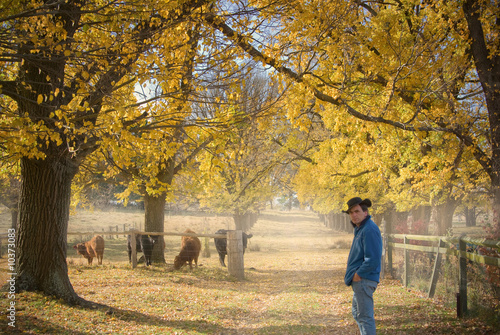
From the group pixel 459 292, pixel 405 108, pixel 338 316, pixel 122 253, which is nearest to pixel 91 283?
pixel 338 316

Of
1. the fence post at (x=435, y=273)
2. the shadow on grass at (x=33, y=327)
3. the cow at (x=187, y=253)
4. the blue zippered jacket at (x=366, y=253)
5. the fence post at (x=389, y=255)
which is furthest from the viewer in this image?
the cow at (x=187, y=253)

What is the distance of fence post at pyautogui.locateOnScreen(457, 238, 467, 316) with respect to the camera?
628 cm

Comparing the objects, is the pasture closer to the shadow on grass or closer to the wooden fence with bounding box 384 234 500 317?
the shadow on grass

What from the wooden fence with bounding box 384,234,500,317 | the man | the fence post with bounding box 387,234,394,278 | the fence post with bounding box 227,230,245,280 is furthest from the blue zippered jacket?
the fence post with bounding box 387,234,394,278

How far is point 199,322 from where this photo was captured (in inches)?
264

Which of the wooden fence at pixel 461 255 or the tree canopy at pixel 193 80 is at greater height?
the tree canopy at pixel 193 80

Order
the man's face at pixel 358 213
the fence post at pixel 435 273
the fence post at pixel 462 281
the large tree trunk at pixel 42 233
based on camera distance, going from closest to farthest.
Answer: the man's face at pixel 358 213, the fence post at pixel 462 281, the large tree trunk at pixel 42 233, the fence post at pixel 435 273

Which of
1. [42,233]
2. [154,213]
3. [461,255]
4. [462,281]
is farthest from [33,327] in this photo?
[154,213]

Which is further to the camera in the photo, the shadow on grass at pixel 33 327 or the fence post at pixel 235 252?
the fence post at pixel 235 252

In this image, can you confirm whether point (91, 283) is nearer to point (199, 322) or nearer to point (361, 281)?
point (199, 322)

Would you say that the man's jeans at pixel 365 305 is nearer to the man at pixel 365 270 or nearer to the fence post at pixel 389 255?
the man at pixel 365 270

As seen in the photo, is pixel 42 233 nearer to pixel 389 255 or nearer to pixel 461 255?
pixel 461 255

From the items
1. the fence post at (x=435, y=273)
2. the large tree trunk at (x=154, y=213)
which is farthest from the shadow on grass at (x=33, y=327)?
the large tree trunk at (x=154, y=213)

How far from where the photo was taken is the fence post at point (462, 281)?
6.28 meters
